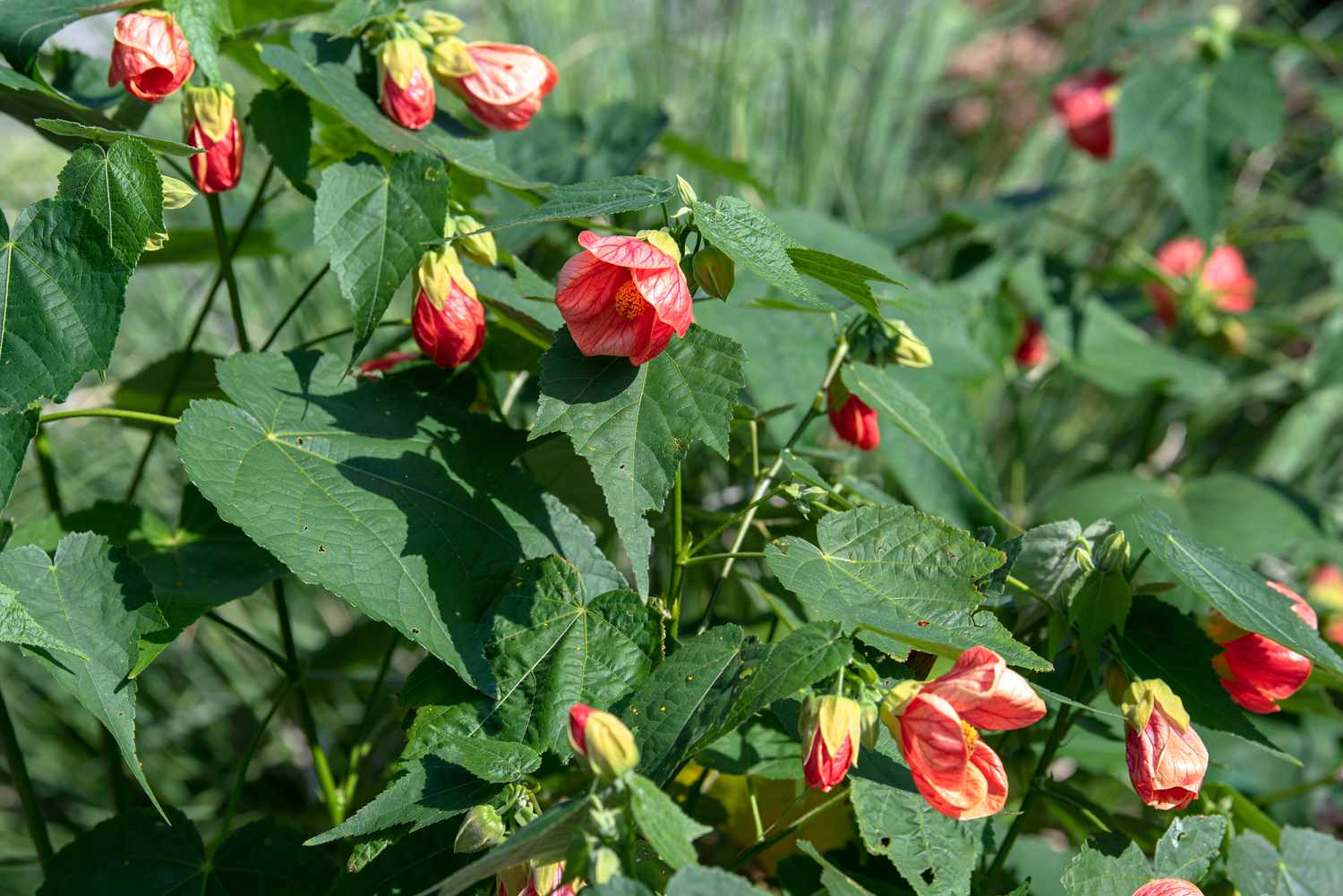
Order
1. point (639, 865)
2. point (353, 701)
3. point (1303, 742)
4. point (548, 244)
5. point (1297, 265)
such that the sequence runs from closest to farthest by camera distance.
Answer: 1. point (639, 865)
2. point (548, 244)
3. point (1303, 742)
4. point (353, 701)
5. point (1297, 265)

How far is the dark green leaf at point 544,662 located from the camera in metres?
0.63

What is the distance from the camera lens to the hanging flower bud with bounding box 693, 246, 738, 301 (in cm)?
63

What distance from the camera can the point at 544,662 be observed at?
2.12 ft

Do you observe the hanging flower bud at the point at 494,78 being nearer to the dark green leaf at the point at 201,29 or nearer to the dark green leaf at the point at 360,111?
the dark green leaf at the point at 360,111

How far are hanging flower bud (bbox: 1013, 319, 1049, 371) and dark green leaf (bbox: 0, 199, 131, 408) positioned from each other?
1372 millimetres

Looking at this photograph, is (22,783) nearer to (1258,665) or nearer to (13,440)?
(13,440)

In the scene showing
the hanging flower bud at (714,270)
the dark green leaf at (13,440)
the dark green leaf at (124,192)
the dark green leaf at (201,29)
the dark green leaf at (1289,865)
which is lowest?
the dark green leaf at (1289,865)

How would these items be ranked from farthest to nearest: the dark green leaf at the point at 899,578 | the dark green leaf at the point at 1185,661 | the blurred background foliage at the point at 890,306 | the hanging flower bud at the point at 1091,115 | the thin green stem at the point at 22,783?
the hanging flower bud at the point at 1091,115, the blurred background foliage at the point at 890,306, the thin green stem at the point at 22,783, the dark green leaf at the point at 1185,661, the dark green leaf at the point at 899,578

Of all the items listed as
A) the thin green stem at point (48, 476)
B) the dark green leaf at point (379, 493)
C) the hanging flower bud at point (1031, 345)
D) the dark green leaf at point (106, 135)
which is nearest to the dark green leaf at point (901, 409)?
the dark green leaf at point (379, 493)

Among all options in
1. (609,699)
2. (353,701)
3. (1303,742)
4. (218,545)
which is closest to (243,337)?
(218,545)

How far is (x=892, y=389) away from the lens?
2.62 ft

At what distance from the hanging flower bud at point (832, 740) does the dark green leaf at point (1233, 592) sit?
9.1 inches

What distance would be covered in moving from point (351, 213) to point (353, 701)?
4.56ft

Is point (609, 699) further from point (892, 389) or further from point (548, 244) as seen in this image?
point (548, 244)
